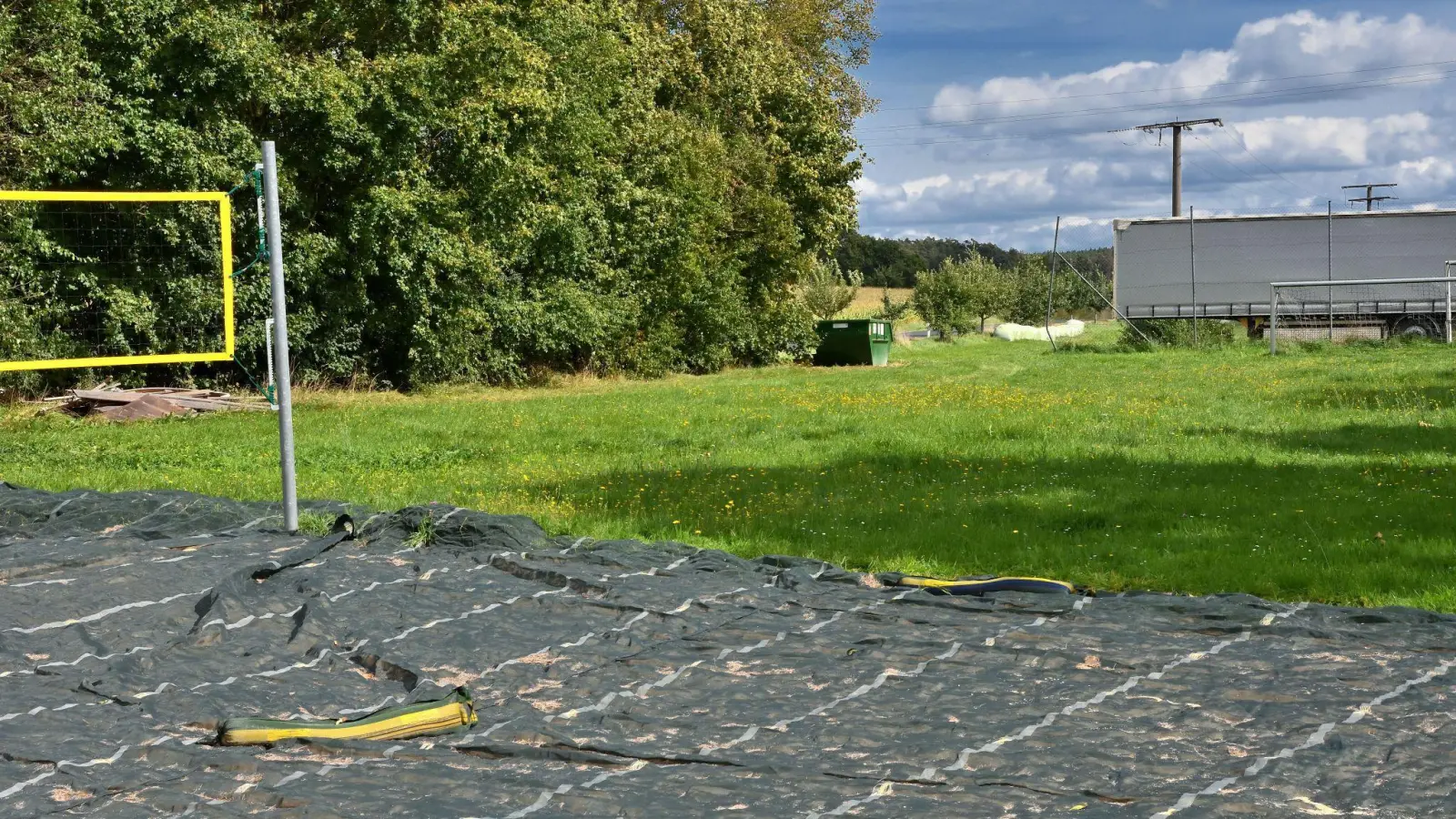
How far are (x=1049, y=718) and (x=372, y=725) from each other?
2204 millimetres

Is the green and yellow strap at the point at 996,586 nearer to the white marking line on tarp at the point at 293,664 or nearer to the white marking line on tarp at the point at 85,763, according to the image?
the white marking line on tarp at the point at 293,664

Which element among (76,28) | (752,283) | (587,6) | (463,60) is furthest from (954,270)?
(76,28)

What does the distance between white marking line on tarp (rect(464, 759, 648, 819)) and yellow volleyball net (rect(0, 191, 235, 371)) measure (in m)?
13.8

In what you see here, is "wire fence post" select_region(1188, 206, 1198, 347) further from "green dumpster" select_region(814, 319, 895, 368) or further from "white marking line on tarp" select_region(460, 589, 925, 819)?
"white marking line on tarp" select_region(460, 589, 925, 819)

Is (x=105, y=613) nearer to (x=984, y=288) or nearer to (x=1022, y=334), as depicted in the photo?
(x=1022, y=334)

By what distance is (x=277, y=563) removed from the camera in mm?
6383

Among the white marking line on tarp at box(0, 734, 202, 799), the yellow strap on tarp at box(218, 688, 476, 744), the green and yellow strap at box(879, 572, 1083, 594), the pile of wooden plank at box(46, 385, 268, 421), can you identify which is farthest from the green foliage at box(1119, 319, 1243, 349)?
the white marking line on tarp at box(0, 734, 202, 799)

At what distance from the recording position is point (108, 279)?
17.2m

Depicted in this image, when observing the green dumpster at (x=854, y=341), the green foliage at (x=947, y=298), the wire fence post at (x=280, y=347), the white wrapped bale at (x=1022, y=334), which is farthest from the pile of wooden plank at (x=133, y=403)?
the green foliage at (x=947, y=298)

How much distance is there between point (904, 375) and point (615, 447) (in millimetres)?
12737

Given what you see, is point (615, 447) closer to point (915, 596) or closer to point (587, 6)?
point (915, 596)

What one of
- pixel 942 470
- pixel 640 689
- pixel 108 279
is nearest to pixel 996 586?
pixel 640 689

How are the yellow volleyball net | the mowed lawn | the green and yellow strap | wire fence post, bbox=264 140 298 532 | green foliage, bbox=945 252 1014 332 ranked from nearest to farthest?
the green and yellow strap, the mowed lawn, wire fence post, bbox=264 140 298 532, the yellow volleyball net, green foliage, bbox=945 252 1014 332

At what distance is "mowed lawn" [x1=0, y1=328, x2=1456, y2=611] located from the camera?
7.29m
